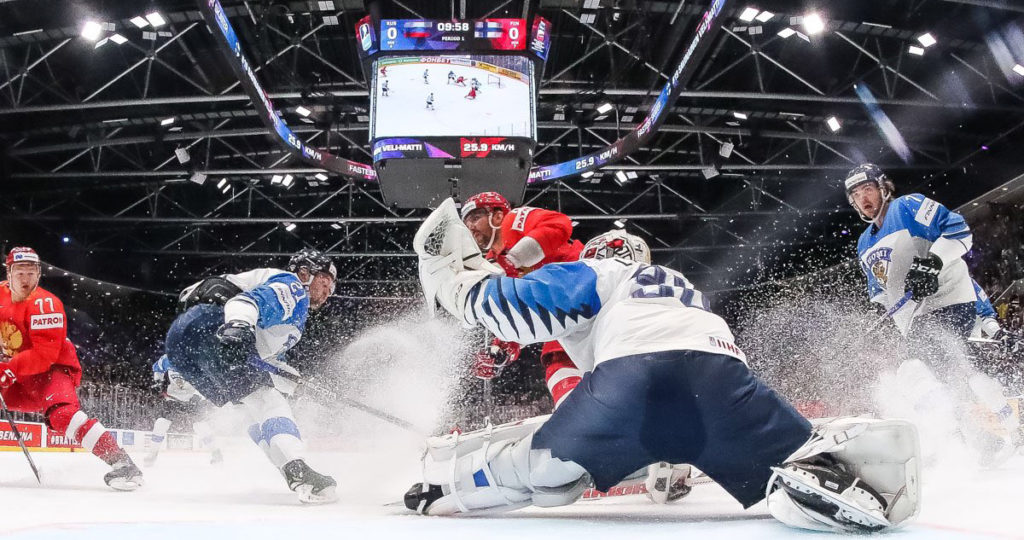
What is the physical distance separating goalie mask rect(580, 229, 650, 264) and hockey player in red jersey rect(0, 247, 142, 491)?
2.39m

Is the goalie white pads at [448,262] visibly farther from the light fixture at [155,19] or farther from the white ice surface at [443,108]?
the light fixture at [155,19]

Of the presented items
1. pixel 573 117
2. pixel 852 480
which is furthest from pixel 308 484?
pixel 573 117

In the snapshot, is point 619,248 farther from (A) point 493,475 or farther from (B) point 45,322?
(B) point 45,322

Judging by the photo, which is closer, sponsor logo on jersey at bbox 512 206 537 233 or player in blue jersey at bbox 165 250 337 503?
player in blue jersey at bbox 165 250 337 503

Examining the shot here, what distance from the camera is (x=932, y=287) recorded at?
274 centimetres

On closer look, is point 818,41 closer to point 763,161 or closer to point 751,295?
point 763,161

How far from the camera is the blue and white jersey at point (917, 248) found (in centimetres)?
284

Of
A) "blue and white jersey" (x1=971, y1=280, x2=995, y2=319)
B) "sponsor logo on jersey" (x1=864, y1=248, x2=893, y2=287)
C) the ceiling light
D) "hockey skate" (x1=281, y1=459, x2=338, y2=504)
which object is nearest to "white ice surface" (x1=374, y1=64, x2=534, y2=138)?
the ceiling light

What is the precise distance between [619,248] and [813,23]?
20.4 feet

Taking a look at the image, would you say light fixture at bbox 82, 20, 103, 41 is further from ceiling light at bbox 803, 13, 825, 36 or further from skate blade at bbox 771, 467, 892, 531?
skate blade at bbox 771, 467, 892, 531

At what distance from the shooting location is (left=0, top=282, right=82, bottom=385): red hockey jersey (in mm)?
3275

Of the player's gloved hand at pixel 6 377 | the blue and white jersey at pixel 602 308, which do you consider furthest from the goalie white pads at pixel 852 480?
the player's gloved hand at pixel 6 377

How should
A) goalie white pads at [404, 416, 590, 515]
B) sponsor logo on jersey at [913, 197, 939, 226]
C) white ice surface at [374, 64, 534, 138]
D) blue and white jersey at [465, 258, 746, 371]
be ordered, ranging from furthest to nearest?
white ice surface at [374, 64, 534, 138], sponsor logo on jersey at [913, 197, 939, 226], goalie white pads at [404, 416, 590, 515], blue and white jersey at [465, 258, 746, 371]

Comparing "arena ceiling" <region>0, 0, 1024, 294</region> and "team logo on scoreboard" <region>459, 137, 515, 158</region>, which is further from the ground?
"arena ceiling" <region>0, 0, 1024, 294</region>
